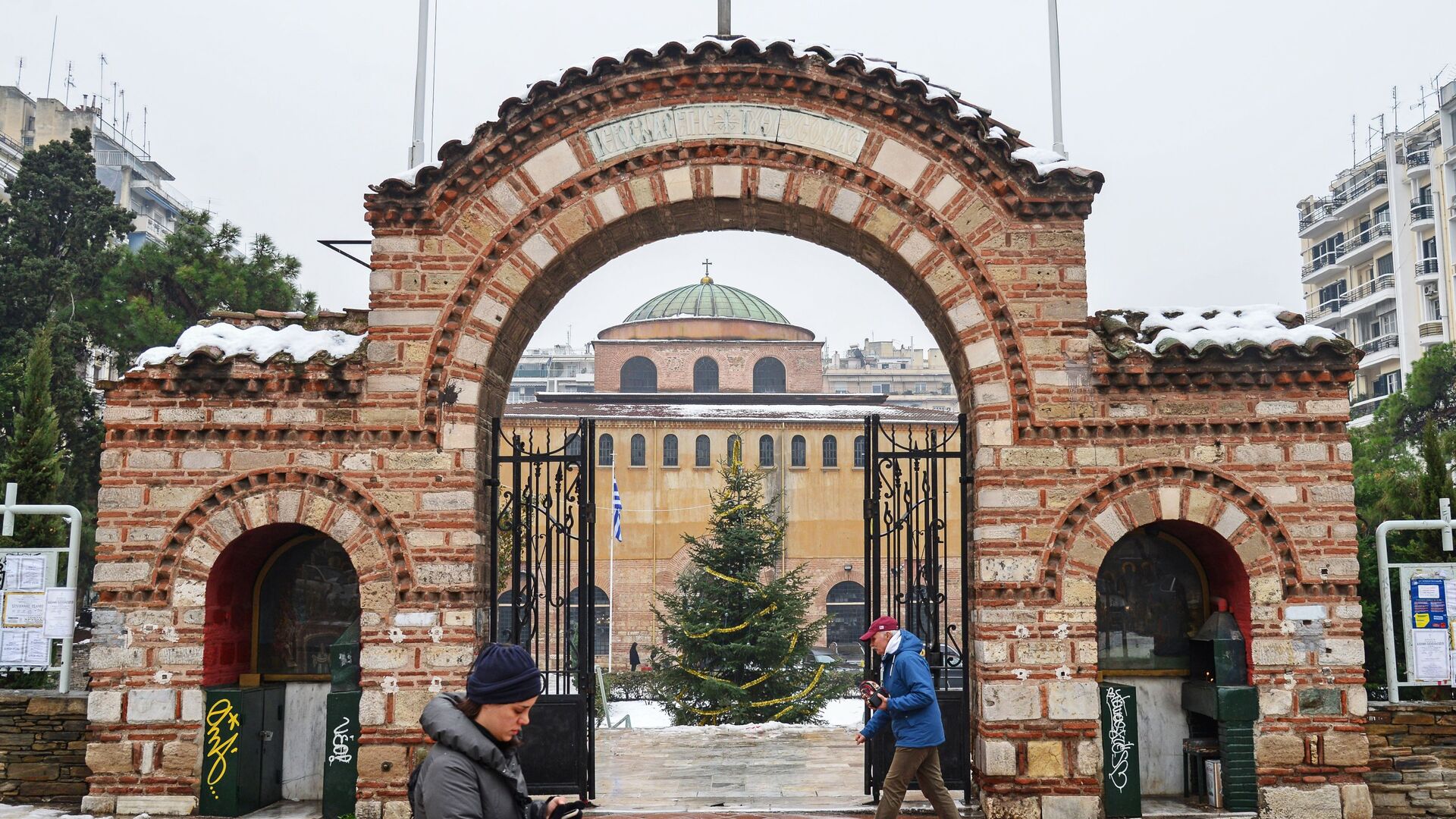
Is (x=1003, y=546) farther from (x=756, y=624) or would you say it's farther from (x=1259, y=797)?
(x=756, y=624)

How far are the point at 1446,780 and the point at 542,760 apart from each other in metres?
7.43

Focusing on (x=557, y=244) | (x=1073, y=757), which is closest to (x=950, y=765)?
(x=1073, y=757)

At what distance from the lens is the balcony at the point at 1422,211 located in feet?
151

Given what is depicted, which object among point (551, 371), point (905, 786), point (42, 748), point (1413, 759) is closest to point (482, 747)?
point (905, 786)

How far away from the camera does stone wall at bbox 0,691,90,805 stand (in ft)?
32.5

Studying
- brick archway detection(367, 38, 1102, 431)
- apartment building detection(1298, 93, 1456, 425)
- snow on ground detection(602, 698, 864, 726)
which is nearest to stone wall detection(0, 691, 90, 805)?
brick archway detection(367, 38, 1102, 431)

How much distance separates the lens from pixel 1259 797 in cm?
941

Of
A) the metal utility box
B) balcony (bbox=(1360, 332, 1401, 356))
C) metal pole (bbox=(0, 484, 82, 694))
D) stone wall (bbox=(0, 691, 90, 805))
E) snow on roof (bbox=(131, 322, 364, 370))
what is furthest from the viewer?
balcony (bbox=(1360, 332, 1401, 356))

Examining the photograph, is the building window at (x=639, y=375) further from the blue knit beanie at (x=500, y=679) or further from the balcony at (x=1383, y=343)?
the blue knit beanie at (x=500, y=679)

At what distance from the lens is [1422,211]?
152 ft

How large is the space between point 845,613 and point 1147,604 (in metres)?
33.7

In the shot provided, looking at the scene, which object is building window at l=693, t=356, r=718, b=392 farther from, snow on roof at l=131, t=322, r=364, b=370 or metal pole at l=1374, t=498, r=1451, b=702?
metal pole at l=1374, t=498, r=1451, b=702

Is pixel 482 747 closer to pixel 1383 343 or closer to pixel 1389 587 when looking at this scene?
pixel 1389 587

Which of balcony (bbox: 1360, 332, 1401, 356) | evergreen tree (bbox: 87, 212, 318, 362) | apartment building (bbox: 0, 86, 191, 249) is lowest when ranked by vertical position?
evergreen tree (bbox: 87, 212, 318, 362)
